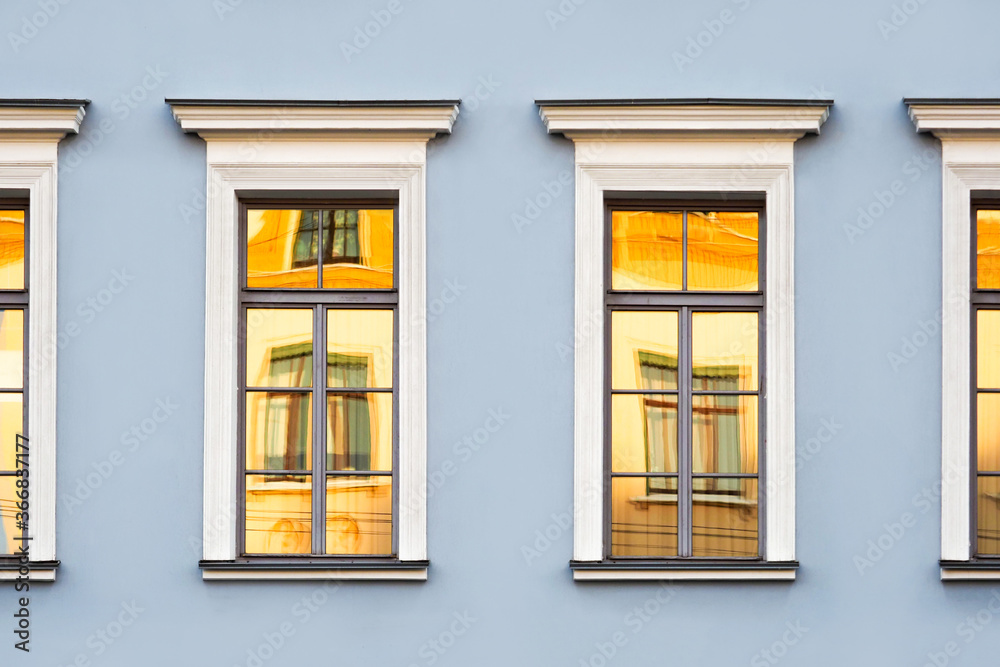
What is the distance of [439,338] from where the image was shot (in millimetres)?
7047

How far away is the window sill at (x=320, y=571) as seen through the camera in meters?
6.94

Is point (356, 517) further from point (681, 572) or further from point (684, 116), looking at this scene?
point (684, 116)

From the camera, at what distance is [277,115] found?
7.00 metres

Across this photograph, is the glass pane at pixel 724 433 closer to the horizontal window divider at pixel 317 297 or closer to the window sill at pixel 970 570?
the window sill at pixel 970 570

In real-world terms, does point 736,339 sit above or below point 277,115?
below

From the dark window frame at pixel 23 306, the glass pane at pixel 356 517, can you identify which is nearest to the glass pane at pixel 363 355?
the glass pane at pixel 356 517

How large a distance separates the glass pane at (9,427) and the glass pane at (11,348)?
3.8 inches

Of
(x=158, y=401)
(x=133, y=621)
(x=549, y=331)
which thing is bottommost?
(x=133, y=621)

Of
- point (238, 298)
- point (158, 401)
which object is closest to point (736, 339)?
point (238, 298)

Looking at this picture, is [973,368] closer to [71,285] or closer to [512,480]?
[512,480]

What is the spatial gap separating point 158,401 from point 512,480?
2.14 m

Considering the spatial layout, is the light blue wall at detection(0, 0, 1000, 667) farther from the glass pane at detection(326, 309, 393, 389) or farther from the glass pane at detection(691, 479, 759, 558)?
the glass pane at detection(326, 309, 393, 389)

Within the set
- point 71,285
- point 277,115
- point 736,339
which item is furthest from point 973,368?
point 71,285

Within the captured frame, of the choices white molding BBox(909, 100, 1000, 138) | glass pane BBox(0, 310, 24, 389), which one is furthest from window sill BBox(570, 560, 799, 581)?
glass pane BBox(0, 310, 24, 389)
